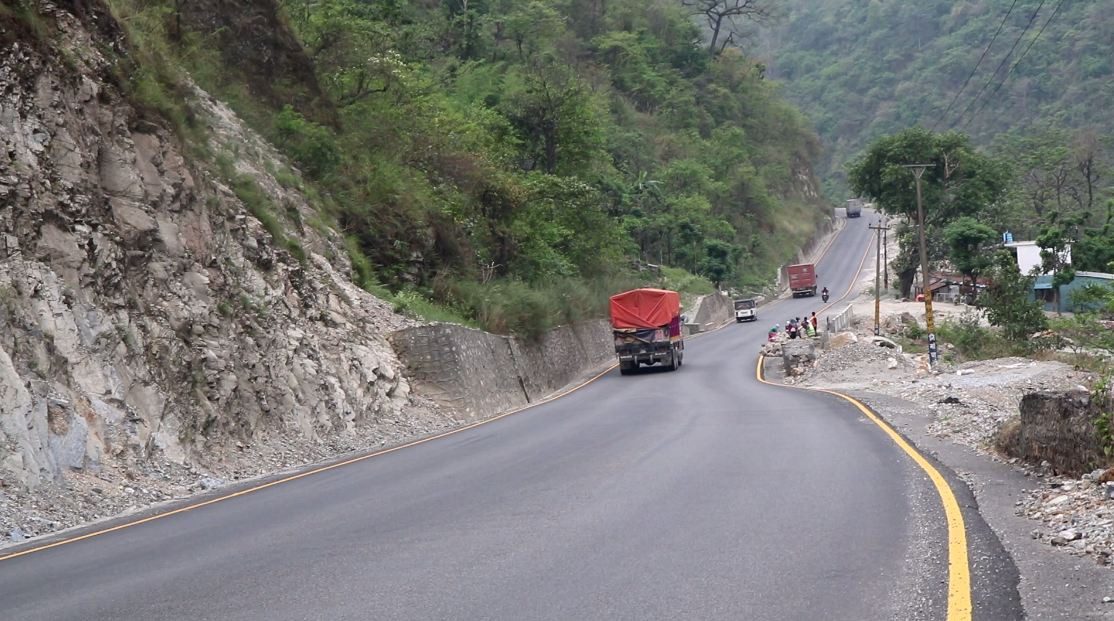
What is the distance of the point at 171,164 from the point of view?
2084cm

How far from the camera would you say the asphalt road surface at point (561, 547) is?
22.5 feet

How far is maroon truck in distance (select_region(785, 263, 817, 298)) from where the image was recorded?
8731 cm

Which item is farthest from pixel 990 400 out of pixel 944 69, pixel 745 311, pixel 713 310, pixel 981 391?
pixel 944 69

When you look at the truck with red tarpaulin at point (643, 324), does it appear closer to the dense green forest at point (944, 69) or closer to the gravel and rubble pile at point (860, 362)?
the gravel and rubble pile at point (860, 362)

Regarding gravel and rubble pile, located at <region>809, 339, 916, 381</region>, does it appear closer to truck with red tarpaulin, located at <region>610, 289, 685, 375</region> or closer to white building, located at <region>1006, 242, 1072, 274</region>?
truck with red tarpaulin, located at <region>610, 289, 685, 375</region>

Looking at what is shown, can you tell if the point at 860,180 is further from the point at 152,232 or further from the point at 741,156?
the point at 152,232

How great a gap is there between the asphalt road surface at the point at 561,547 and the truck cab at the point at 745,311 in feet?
193

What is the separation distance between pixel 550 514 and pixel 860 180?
7206cm

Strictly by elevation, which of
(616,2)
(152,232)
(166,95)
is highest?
(616,2)

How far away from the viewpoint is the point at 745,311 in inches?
2940

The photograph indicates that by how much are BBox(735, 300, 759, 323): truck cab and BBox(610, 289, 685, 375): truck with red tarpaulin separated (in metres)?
34.5

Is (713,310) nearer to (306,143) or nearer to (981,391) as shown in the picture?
(306,143)

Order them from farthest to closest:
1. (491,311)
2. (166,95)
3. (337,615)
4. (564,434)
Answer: (491,311)
(166,95)
(564,434)
(337,615)

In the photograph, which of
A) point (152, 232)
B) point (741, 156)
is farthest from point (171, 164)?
point (741, 156)
